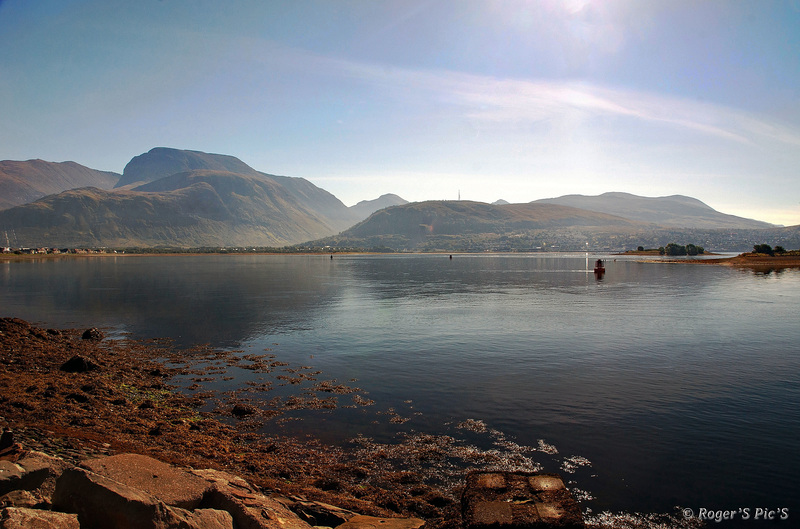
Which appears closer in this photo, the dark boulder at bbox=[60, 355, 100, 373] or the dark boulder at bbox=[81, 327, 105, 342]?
the dark boulder at bbox=[60, 355, 100, 373]

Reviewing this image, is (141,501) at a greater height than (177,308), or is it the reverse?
(141,501)

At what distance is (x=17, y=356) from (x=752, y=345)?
47964 mm

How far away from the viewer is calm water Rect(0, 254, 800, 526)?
47.2 ft

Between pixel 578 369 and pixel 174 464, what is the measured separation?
21366 millimetres

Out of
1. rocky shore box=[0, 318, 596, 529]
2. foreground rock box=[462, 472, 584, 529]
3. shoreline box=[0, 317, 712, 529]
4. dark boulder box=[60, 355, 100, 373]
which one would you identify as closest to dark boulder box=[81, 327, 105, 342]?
shoreline box=[0, 317, 712, 529]

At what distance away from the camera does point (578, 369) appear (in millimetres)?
25844

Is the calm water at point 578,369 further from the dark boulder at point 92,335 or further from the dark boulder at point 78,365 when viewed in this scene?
the dark boulder at point 78,365

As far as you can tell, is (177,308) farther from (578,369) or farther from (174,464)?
(578,369)

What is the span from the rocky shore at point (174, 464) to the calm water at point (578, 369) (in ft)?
8.96

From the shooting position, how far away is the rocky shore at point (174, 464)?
8750 mm

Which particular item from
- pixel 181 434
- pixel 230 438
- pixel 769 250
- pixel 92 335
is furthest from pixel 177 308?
pixel 769 250

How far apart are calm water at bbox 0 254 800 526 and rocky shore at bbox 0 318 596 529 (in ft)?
8.96

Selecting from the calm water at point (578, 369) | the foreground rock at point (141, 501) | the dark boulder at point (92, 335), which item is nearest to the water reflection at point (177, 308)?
the calm water at point (578, 369)

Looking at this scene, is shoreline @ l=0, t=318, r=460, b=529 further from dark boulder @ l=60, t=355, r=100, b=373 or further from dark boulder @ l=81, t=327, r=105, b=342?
dark boulder @ l=81, t=327, r=105, b=342
